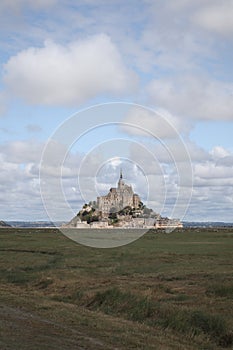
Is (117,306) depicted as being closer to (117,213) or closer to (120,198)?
(120,198)

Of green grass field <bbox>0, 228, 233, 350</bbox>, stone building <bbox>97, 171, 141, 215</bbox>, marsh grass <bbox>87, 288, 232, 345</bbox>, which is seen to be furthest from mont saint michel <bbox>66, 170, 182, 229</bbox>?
marsh grass <bbox>87, 288, 232, 345</bbox>

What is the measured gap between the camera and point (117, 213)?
144625mm

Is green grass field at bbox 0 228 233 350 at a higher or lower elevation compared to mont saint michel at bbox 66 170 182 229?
lower

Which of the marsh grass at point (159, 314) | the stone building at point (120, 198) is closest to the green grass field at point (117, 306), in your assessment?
the marsh grass at point (159, 314)

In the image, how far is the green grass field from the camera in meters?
19.2

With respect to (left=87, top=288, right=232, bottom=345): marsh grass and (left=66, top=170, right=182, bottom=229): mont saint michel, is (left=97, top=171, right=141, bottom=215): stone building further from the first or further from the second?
(left=87, top=288, right=232, bottom=345): marsh grass

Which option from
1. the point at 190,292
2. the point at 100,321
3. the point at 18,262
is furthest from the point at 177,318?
the point at 18,262

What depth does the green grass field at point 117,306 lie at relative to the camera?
A: 19.2 metres

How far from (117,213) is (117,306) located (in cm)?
11627

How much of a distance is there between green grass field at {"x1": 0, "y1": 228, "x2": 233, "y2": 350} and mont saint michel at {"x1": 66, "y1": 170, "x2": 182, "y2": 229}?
75.6 meters

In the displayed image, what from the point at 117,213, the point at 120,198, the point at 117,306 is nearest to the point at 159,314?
the point at 117,306

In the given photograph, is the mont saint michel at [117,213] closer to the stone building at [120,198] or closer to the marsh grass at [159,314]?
the stone building at [120,198]

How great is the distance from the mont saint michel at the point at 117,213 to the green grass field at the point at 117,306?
75641mm

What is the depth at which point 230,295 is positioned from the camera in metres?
32.0
